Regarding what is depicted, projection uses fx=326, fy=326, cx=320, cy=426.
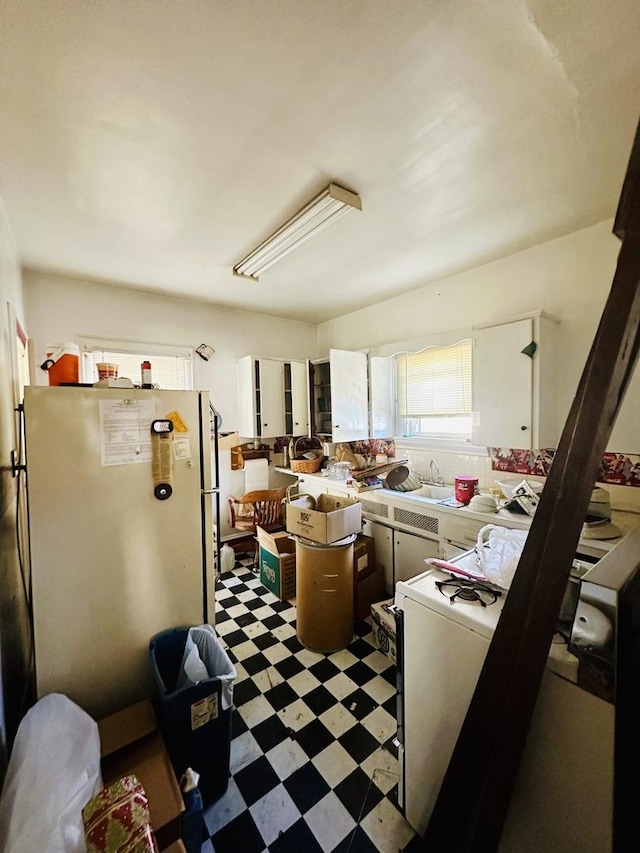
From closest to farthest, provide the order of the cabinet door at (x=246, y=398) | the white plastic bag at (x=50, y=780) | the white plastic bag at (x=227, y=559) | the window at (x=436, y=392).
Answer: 1. the white plastic bag at (x=50, y=780)
2. the window at (x=436, y=392)
3. the white plastic bag at (x=227, y=559)
4. the cabinet door at (x=246, y=398)

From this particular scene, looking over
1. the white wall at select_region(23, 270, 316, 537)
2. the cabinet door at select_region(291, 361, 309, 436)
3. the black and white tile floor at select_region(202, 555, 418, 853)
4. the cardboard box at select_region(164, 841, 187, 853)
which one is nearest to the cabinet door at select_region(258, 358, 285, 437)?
the cabinet door at select_region(291, 361, 309, 436)

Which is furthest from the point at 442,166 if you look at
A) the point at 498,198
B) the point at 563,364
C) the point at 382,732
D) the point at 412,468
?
the point at 382,732

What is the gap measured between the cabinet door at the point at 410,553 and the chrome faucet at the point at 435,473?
68cm

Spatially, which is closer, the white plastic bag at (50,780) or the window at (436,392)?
the white plastic bag at (50,780)

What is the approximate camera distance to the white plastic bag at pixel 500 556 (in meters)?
1.10

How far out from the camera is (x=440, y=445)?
296cm

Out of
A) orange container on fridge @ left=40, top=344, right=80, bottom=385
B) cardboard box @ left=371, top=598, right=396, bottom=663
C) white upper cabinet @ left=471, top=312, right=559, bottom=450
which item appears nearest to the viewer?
orange container on fridge @ left=40, top=344, right=80, bottom=385

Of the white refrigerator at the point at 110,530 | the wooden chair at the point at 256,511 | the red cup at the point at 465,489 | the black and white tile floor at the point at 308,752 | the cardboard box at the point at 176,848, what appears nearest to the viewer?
the cardboard box at the point at 176,848

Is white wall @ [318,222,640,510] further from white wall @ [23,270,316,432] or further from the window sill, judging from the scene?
white wall @ [23,270,316,432]

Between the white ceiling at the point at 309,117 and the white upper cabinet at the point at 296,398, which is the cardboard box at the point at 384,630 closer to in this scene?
the white upper cabinet at the point at 296,398

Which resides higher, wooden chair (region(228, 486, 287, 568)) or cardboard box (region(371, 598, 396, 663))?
wooden chair (region(228, 486, 287, 568))

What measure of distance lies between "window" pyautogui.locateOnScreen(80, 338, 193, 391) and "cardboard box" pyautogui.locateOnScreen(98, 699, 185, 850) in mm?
2171

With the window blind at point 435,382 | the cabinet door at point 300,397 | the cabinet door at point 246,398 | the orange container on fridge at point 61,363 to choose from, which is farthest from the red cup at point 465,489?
the orange container on fridge at point 61,363

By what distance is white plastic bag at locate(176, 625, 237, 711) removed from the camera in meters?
1.28
